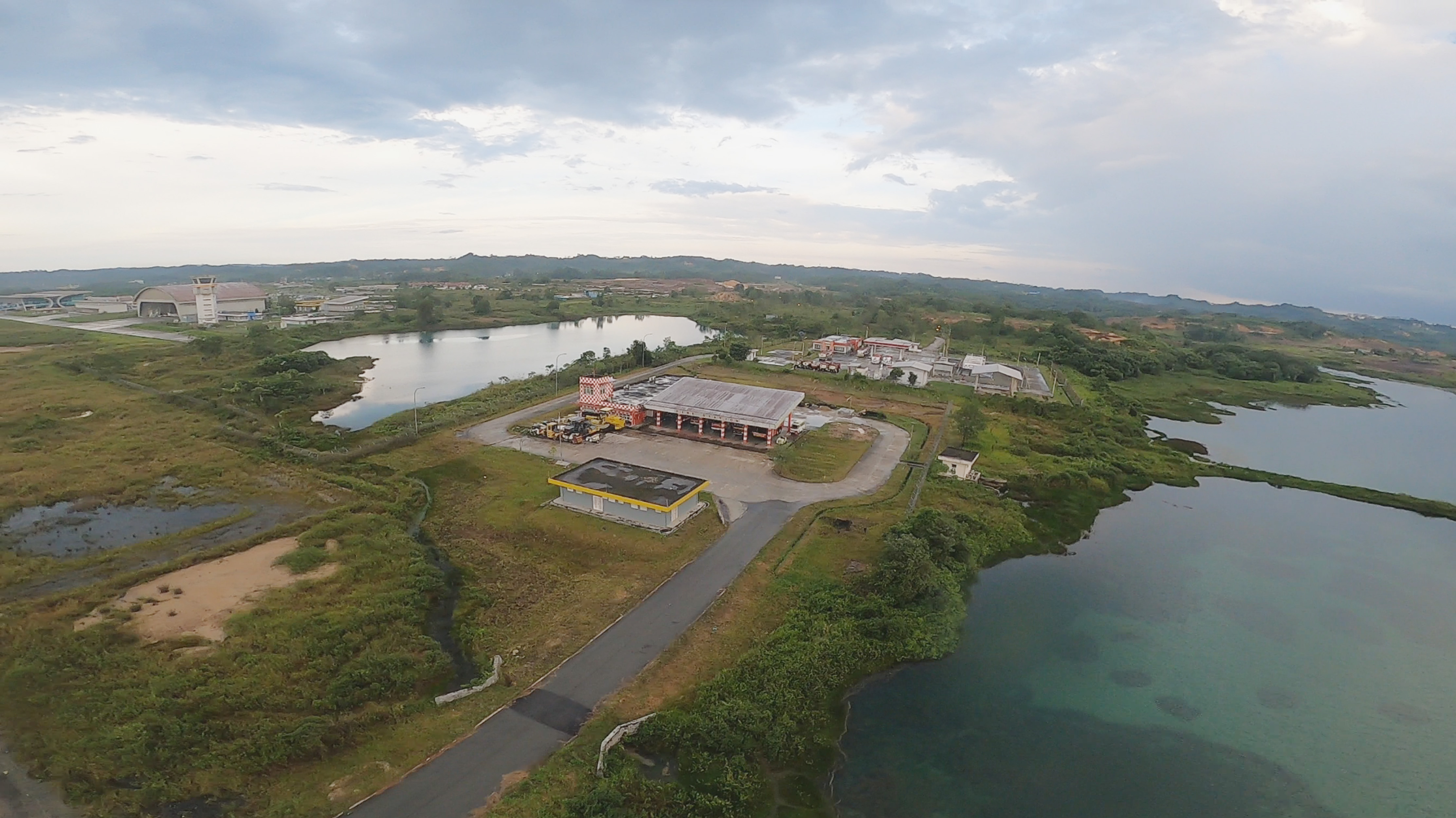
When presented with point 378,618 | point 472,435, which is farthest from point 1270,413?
point 378,618

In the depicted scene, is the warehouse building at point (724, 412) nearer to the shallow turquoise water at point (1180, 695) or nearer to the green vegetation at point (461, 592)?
the green vegetation at point (461, 592)

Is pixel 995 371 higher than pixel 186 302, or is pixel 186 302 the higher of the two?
pixel 186 302

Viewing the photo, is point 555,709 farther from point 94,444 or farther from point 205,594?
point 94,444

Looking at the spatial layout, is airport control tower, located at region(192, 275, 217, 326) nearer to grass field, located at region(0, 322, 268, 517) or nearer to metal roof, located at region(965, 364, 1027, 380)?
grass field, located at region(0, 322, 268, 517)

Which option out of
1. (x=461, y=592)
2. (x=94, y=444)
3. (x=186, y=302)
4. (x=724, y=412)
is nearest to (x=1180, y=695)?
(x=461, y=592)

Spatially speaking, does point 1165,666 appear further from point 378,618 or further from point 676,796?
point 378,618

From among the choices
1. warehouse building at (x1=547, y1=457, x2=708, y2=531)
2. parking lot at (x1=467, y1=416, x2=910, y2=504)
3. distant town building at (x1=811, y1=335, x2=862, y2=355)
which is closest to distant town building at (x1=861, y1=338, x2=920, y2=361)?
distant town building at (x1=811, y1=335, x2=862, y2=355)

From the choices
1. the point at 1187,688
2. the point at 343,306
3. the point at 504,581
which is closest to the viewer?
the point at 1187,688
